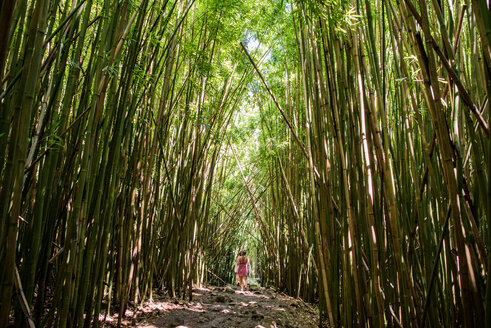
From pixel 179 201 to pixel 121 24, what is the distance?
1.89 meters

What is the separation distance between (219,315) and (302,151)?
5.03 feet

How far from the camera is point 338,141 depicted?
1682 mm

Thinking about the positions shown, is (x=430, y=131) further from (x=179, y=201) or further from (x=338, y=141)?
(x=179, y=201)

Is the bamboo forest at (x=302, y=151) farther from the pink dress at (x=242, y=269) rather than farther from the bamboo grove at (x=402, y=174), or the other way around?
the pink dress at (x=242, y=269)

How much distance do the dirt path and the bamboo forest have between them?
2 cm

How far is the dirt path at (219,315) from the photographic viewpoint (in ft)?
7.28

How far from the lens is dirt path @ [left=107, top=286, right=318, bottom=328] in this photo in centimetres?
222

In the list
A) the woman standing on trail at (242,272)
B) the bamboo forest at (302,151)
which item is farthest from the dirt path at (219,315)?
the woman standing on trail at (242,272)

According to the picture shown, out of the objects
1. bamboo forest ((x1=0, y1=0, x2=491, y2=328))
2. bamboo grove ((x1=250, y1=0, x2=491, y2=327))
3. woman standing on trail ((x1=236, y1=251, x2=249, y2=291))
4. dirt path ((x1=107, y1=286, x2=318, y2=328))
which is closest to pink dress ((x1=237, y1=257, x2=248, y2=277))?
woman standing on trail ((x1=236, y1=251, x2=249, y2=291))

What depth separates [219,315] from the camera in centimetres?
259

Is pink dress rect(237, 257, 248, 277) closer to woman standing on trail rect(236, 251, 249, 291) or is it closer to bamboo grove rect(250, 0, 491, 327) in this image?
woman standing on trail rect(236, 251, 249, 291)

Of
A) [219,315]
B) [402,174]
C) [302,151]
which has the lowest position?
[219,315]

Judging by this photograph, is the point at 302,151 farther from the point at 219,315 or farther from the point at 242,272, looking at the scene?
the point at 242,272

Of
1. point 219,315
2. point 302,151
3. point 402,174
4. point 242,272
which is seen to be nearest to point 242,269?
point 242,272
